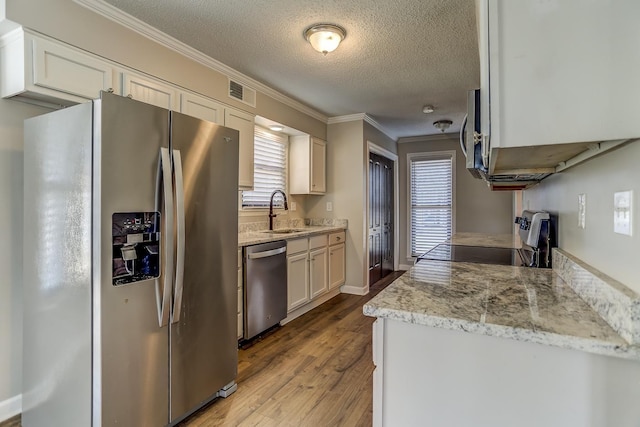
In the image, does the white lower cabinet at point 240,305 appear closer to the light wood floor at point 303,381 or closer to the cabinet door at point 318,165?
the light wood floor at point 303,381

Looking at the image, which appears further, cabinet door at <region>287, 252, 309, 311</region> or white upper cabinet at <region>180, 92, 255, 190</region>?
cabinet door at <region>287, 252, 309, 311</region>

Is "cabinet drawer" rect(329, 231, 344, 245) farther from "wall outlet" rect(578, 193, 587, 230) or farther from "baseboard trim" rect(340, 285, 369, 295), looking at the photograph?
"wall outlet" rect(578, 193, 587, 230)

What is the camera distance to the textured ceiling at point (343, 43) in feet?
6.64

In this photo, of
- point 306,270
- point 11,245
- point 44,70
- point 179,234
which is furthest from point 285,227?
point 44,70

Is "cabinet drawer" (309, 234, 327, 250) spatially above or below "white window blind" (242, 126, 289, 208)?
below

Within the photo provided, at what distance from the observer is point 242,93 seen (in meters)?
3.08

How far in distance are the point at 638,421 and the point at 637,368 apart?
110 mm

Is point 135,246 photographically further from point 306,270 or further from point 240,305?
point 306,270

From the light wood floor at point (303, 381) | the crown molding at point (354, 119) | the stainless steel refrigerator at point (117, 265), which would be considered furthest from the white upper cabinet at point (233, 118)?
the crown molding at point (354, 119)

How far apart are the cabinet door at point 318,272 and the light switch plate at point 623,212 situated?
2.94 m

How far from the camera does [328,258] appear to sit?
404cm

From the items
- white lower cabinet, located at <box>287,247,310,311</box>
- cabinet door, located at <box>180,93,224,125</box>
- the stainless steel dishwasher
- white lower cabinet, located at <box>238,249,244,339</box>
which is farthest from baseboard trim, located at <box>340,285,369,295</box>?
cabinet door, located at <box>180,93,224,125</box>

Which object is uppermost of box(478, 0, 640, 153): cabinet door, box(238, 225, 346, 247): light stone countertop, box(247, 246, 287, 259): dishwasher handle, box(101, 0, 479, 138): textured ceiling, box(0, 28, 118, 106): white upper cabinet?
box(101, 0, 479, 138): textured ceiling

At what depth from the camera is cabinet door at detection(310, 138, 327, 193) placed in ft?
14.0
